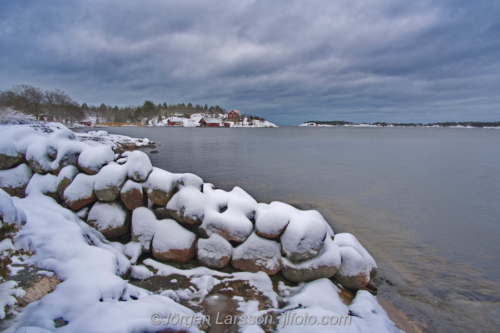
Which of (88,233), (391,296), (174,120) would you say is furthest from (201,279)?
(174,120)

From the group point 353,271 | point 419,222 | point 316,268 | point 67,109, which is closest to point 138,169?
point 316,268

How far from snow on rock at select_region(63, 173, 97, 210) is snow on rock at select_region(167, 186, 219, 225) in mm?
1800

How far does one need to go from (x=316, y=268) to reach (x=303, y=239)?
0.60m

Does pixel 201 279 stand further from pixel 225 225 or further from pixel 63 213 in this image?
pixel 63 213

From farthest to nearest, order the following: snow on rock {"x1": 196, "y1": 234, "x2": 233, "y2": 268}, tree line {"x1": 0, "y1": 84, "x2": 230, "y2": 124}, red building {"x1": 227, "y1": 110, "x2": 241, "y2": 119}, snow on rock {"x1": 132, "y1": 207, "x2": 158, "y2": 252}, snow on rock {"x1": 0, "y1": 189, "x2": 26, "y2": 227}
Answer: red building {"x1": 227, "y1": 110, "x2": 241, "y2": 119}, tree line {"x1": 0, "y1": 84, "x2": 230, "y2": 124}, snow on rock {"x1": 132, "y1": 207, "x2": 158, "y2": 252}, snow on rock {"x1": 196, "y1": 234, "x2": 233, "y2": 268}, snow on rock {"x1": 0, "y1": 189, "x2": 26, "y2": 227}

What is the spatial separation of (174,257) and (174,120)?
16587 centimetres

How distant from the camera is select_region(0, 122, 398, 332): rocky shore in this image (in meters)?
2.91

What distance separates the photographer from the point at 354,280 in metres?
4.87

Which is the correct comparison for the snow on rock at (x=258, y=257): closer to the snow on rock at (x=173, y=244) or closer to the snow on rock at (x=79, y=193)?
the snow on rock at (x=173, y=244)

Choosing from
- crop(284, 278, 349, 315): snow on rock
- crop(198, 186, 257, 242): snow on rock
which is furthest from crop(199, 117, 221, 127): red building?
crop(284, 278, 349, 315): snow on rock

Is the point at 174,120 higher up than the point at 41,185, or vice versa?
the point at 174,120

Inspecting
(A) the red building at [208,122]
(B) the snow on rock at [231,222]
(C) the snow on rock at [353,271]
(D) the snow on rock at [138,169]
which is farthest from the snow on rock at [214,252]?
(A) the red building at [208,122]

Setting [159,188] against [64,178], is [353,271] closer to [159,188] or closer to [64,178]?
[159,188]

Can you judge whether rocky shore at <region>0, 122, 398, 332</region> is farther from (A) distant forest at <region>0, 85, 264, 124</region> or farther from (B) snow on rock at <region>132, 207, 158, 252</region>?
(A) distant forest at <region>0, 85, 264, 124</region>
